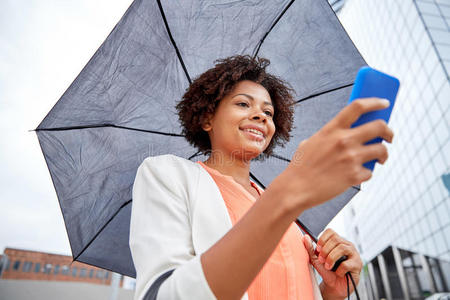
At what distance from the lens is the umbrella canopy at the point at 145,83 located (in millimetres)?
2070

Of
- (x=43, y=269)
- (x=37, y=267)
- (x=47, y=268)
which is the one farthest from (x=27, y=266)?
(x=47, y=268)

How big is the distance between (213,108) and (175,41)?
A: 656 mm

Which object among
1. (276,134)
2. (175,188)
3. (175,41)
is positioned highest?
(175,41)

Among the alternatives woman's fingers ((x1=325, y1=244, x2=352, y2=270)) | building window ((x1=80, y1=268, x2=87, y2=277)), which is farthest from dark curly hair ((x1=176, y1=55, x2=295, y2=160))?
building window ((x1=80, y1=268, x2=87, y2=277))

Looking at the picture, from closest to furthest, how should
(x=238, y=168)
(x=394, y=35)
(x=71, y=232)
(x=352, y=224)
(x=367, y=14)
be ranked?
1. (x=238, y=168)
2. (x=71, y=232)
3. (x=394, y=35)
4. (x=367, y=14)
5. (x=352, y=224)

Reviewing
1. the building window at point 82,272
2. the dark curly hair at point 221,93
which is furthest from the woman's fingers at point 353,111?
the building window at point 82,272

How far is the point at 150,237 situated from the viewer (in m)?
0.86

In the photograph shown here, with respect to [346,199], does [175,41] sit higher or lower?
higher

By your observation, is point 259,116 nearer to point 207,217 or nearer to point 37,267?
point 207,217

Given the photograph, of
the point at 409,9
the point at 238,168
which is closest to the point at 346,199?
the point at 238,168

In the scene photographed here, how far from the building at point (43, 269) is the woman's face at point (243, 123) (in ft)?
186

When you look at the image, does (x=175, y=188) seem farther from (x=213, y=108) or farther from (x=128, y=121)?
(x=128, y=121)

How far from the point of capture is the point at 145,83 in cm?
221

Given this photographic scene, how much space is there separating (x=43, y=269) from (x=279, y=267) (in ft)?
209
